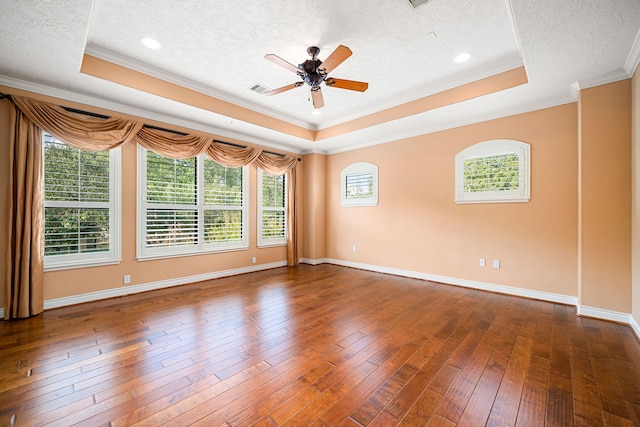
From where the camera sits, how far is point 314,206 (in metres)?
6.26

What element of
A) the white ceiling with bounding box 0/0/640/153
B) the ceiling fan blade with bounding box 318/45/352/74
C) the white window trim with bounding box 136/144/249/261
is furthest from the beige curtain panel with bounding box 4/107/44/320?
the ceiling fan blade with bounding box 318/45/352/74

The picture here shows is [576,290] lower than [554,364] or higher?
higher

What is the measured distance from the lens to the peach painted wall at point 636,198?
262cm

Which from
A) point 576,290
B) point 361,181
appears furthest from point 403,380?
point 361,181

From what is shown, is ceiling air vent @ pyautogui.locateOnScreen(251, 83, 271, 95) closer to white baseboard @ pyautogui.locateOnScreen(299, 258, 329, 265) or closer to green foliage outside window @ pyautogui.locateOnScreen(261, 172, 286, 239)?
green foliage outside window @ pyautogui.locateOnScreen(261, 172, 286, 239)

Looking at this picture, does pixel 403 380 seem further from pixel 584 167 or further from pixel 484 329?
pixel 584 167

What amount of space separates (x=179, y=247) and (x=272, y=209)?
2.05 m

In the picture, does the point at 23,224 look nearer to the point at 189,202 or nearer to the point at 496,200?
the point at 189,202

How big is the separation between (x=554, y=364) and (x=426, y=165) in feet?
11.1

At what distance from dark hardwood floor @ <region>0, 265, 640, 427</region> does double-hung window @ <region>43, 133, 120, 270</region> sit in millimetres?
689

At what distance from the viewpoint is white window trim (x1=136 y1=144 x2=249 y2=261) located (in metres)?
3.99

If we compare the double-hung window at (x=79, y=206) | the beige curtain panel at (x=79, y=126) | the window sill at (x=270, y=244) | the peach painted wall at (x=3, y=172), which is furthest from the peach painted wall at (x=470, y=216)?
the peach painted wall at (x=3, y=172)

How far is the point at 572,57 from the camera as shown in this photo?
2621 millimetres

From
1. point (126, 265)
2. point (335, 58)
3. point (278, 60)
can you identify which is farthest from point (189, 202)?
point (335, 58)
